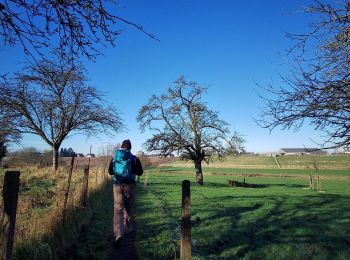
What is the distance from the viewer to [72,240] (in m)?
7.14

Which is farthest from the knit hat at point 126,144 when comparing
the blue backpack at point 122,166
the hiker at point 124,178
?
the blue backpack at point 122,166

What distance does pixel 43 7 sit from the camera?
4.35m

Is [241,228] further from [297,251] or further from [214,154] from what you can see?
[214,154]

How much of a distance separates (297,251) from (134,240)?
125 inches

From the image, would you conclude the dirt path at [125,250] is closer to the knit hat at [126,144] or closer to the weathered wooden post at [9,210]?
the knit hat at [126,144]

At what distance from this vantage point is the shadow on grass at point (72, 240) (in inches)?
222

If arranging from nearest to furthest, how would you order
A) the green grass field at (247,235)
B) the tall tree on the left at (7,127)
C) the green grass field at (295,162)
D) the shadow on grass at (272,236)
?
the green grass field at (247,235)
the shadow on grass at (272,236)
the tall tree on the left at (7,127)
the green grass field at (295,162)

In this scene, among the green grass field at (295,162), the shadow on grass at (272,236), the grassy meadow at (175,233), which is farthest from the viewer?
the green grass field at (295,162)

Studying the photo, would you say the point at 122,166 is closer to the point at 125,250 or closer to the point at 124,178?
the point at 124,178

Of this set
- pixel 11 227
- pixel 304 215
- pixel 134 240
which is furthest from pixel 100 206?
pixel 11 227

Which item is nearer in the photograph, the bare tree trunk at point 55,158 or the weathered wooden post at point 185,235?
the weathered wooden post at point 185,235

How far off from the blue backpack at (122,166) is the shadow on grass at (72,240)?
1.27 m

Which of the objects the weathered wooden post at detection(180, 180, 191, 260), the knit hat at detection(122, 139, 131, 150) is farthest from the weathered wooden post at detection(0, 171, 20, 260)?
the knit hat at detection(122, 139, 131, 150)

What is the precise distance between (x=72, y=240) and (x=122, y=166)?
1.78 meters
